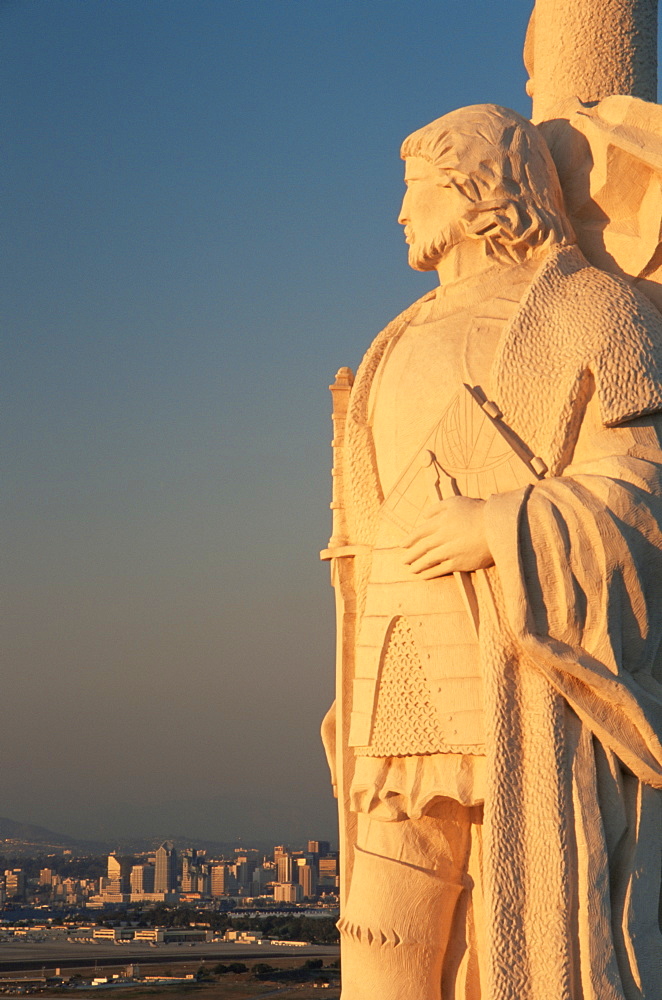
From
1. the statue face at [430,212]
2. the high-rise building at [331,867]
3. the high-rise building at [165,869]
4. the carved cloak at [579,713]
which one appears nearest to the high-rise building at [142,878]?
the high-rise building at [165,869]

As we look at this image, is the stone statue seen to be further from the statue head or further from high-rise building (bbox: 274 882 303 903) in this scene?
high-rise building (bbox: 274 882 303 903)

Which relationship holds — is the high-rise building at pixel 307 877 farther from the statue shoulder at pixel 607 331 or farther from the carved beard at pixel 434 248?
the statue shoulder at pixel 607 331

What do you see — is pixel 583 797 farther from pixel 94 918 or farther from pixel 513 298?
pixel 94 918

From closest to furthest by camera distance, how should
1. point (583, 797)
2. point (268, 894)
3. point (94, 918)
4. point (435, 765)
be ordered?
1. point (583, 797)
2. point (435, 765)
3. point (268, 894)
4. point (94, 918)

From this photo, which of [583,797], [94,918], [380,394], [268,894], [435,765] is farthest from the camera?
[94,918]

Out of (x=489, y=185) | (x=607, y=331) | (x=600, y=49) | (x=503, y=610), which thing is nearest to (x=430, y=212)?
(x=489, y=185)

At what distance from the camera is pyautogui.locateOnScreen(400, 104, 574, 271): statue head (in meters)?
5.76

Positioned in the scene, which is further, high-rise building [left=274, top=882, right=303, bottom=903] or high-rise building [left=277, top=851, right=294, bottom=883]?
high-rise building [left=277, top=851, right=294, bottom=883]

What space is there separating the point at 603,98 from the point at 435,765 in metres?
3.03

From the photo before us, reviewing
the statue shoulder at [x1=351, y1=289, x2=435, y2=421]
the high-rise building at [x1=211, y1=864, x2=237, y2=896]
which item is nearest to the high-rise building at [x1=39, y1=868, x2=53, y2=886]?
the high-rise building at [x1=211, y1=864, x2=237, y2=896]

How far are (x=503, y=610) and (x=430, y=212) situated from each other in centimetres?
175

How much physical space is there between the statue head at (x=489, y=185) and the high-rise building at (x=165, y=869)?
73.5 meters

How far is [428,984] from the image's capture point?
5.51 m

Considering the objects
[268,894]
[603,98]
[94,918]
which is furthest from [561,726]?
[94,918]
